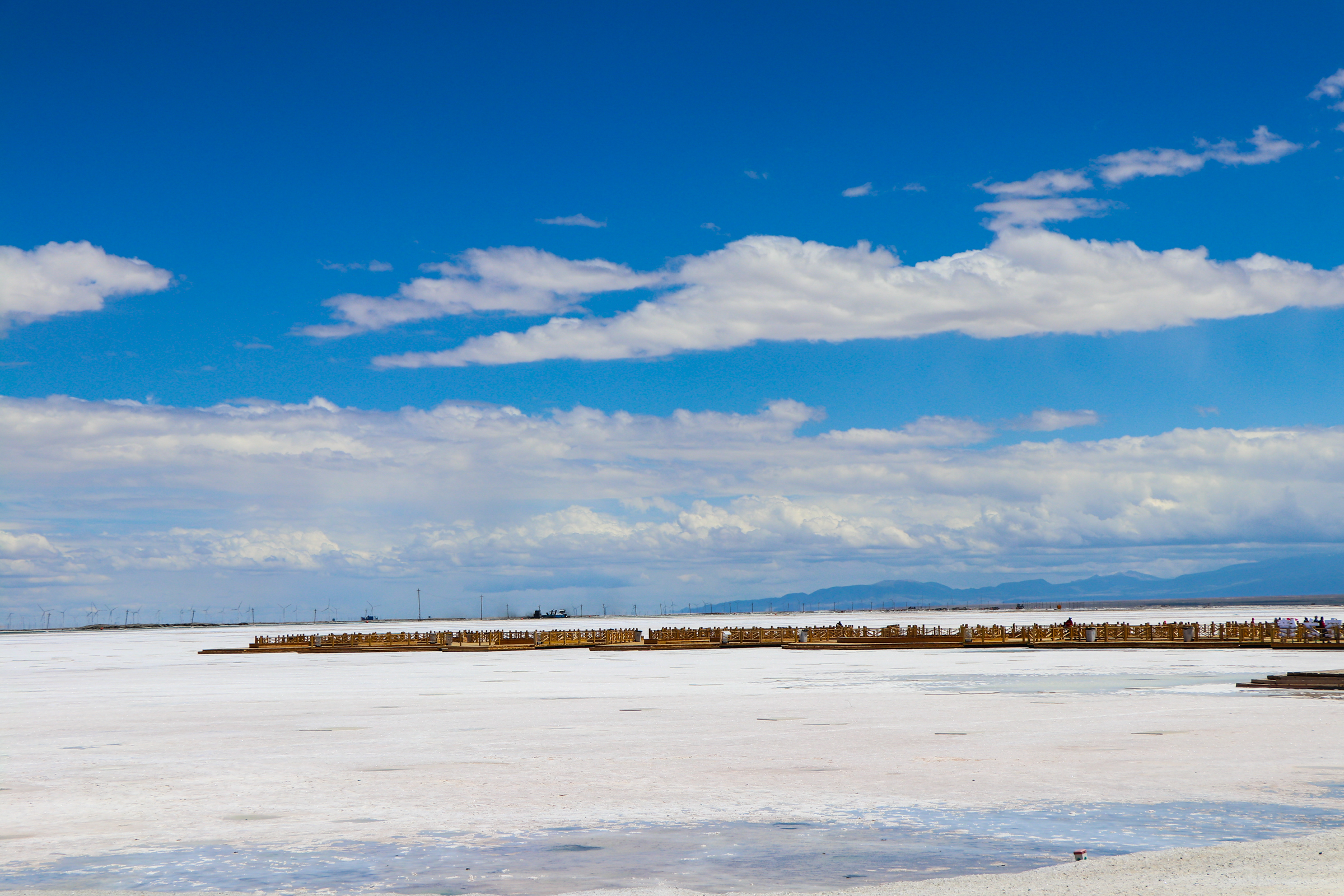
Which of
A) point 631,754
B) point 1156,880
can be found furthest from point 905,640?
point 1156,880

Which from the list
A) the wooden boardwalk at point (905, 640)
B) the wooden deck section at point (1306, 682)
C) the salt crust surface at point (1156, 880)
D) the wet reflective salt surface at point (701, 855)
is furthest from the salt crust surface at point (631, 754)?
the wooden boardwalk at point (905, 640)

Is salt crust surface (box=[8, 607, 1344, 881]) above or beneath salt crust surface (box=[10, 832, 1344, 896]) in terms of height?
beneath

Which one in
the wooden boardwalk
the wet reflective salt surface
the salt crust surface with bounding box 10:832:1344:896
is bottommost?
the wooden boardwalk

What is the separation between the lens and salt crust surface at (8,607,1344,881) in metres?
13.7

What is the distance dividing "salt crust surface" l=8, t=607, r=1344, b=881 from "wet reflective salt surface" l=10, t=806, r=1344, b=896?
0.51 meters

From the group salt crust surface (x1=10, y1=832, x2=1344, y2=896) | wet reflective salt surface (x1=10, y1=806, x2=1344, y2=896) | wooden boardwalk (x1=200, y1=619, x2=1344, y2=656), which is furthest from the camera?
wooden boardwalk (x1=200, y1=619, x2=1344, y2=656)

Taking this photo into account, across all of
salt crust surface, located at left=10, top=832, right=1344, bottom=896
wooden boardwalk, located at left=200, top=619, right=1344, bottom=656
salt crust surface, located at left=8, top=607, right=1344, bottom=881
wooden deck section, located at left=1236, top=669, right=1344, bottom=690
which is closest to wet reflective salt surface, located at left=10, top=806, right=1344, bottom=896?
salt crust surface, located at left=10, top=832, right=1344, bottom=896

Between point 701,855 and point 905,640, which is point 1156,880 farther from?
point 905,640

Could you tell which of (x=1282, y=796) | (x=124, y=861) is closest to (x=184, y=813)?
(x=124, y=861)

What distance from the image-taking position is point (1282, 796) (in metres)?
13.8

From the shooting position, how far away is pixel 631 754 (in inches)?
760

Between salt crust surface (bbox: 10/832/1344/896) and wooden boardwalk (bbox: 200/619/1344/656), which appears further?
wooden boardwalk (bbox: 200/619/1344/656)

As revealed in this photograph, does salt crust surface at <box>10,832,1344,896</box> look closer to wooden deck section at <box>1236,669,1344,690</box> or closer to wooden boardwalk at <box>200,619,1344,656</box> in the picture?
wooden deck section at <box>1236,669,1344,690</box>

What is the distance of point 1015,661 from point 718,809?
3773cm
